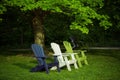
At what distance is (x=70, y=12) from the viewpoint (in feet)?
69.8

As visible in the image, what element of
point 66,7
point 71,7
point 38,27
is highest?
point 71,7

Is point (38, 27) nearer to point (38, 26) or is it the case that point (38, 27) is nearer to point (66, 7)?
point (38, 26)

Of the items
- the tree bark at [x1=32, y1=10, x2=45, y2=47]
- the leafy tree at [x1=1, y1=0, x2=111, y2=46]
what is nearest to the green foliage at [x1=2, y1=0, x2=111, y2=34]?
the leafy tree at [x1=1, y1=0, x2=111, y2=46]

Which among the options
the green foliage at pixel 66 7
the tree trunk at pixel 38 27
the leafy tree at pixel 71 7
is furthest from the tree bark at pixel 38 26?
the green foliage at pixel 66 7

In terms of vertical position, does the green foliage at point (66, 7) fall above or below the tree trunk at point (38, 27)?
above

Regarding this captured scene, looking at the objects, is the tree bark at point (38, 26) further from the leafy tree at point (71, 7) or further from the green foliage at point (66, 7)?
the green foliage at point (66, 7)

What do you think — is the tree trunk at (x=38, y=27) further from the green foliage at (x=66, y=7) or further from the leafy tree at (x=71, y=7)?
the green foliage at (x=66, y=7)

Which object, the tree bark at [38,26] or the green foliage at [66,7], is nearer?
the green foliage at [66,7]

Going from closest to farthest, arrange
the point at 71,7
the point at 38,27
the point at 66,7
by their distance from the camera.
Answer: the point at 71,7 < the point at 66,7 < the point at 38,27

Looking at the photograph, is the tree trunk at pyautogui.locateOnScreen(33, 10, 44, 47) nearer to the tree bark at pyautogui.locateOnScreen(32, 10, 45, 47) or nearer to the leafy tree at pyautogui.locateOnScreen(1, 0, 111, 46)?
the tree bark at pyautogui.locateOnScreen(32, 10, 45, 47)

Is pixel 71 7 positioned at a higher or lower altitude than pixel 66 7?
higher

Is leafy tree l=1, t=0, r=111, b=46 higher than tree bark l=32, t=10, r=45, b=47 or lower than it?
higher

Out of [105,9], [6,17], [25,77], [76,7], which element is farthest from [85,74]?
[6,17]

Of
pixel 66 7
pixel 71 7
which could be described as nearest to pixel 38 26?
pixel 66 7
